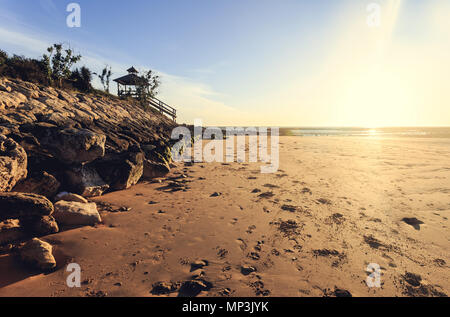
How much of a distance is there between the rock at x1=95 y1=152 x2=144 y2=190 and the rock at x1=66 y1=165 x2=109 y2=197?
0.31 metres

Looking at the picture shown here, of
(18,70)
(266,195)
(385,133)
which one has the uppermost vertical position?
(385,133)

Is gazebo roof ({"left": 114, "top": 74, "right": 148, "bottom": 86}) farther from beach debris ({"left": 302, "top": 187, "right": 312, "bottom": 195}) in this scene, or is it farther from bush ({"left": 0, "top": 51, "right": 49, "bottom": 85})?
beach debris ({"left": 302, "top": 187, "right": 312, "bottom": 195})

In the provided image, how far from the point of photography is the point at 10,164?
4.49 m

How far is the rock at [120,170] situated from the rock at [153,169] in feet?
3.44

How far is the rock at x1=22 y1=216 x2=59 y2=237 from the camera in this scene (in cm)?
401

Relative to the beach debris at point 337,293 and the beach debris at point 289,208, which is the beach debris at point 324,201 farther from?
the beach debris at point 337,293

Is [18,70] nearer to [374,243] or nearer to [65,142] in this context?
[65,142]

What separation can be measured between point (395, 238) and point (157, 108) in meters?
31.0

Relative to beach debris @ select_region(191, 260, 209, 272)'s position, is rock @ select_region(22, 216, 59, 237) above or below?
above

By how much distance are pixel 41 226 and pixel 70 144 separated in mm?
2877

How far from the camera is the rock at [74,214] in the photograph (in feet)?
15.0

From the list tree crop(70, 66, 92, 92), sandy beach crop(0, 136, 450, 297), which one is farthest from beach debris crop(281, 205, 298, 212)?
tree crop(70, 66, 92, 92)

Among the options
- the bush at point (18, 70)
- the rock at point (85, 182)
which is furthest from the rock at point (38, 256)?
the bush at point (18, 70)

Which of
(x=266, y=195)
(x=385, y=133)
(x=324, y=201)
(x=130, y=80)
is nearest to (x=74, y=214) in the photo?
(x=266, y=195)
